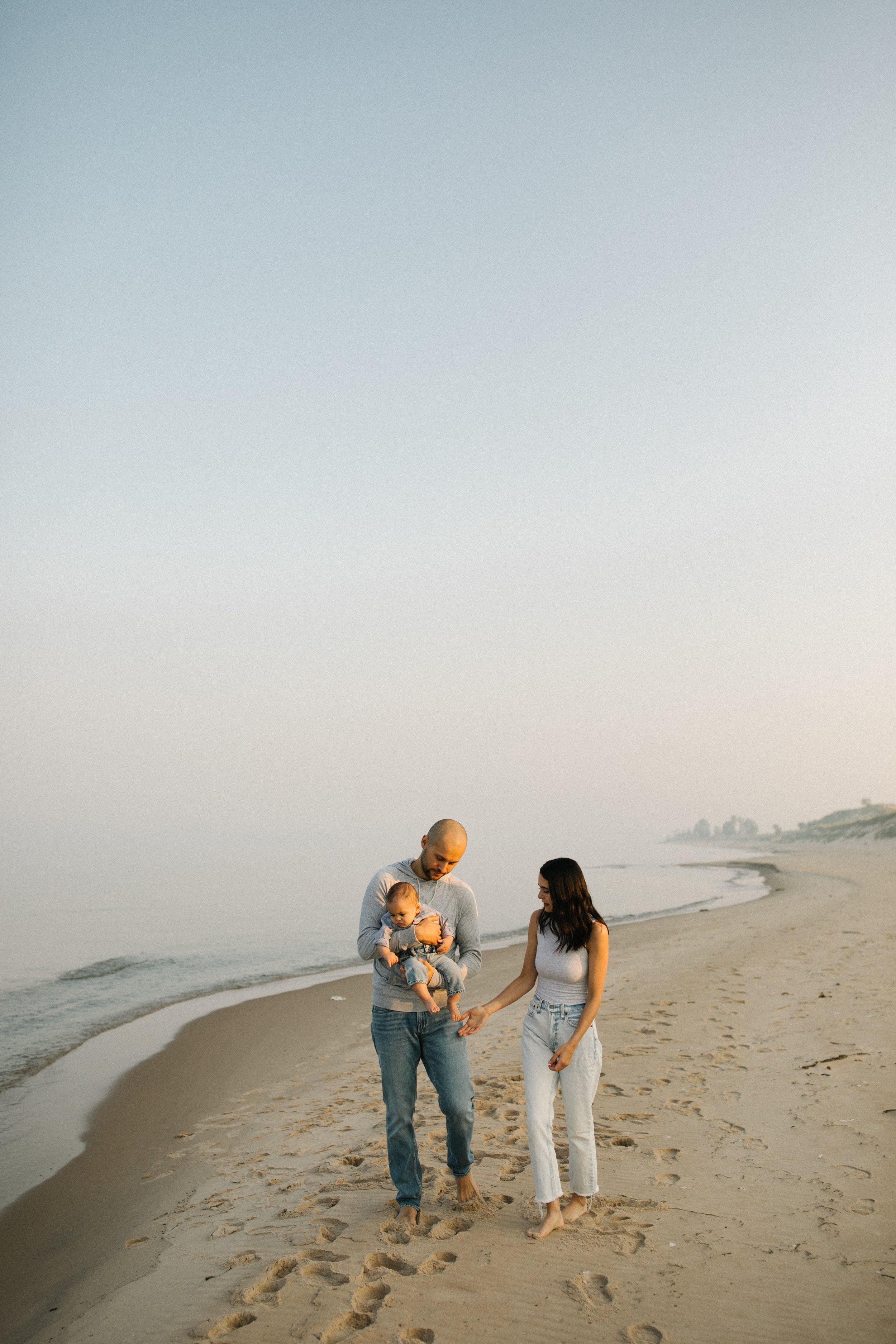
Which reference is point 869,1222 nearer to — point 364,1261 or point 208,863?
point 364,1261

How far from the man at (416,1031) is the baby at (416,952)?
41 millimetres

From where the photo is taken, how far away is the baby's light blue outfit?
414cm

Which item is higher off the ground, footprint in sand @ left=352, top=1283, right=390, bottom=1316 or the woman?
the woman

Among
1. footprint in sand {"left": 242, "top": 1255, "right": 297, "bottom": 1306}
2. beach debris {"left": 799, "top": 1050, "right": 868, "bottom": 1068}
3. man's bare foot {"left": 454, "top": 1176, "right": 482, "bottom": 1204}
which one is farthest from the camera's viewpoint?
beach debris {"left": 799, "top": 1050, "right": 868, "bottom": 1068}

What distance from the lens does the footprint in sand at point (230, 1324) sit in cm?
358

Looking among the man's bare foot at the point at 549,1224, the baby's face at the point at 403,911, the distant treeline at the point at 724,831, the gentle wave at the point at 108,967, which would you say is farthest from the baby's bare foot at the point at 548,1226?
the distant treeline at the point at 724,831

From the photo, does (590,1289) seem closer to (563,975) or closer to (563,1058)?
(563,1058)

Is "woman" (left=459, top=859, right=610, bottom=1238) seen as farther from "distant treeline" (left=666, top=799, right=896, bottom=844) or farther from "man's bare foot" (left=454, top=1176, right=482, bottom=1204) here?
"distant treeline" (left=666, top=799, right=896, bottom=844)

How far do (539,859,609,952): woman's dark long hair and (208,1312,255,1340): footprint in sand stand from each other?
2202 millimetres

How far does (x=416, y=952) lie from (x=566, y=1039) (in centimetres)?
89

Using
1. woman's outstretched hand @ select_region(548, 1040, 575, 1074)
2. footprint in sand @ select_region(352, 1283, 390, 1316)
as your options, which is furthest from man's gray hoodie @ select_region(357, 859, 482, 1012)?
footprint in sand @ select_region(352, 1283, 390, 1316)

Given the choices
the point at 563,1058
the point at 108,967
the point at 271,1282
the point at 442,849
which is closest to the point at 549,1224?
the point at 563,1058

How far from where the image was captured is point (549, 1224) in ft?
13.6

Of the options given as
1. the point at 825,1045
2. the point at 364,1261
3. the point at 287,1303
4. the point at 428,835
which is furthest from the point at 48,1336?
the point at 825,1045
